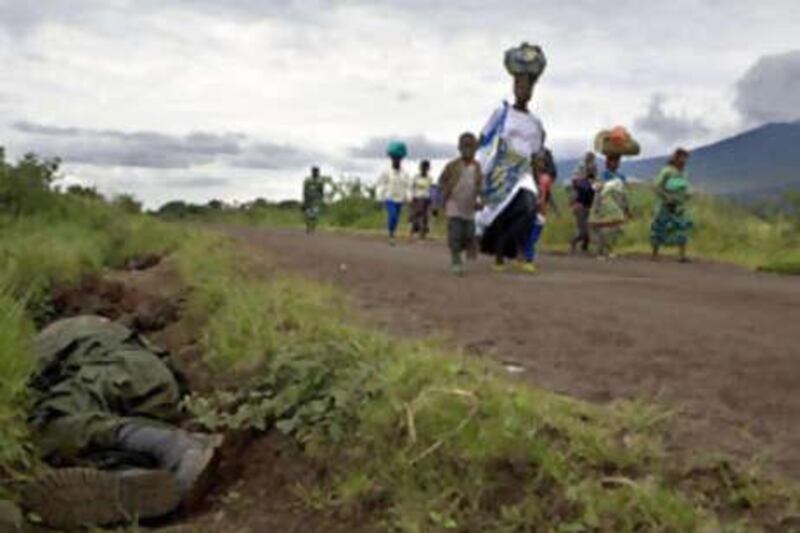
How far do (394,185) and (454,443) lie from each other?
646 inches

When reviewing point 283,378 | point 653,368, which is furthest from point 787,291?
point 283,378

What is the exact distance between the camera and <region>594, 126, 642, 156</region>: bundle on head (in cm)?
1797

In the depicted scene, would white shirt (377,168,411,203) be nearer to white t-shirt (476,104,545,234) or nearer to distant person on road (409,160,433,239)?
distant person on road (409,160,433,239)

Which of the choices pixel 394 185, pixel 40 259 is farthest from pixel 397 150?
pixel 40 259

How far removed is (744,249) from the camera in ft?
56.3

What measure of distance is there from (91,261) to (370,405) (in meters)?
7.58

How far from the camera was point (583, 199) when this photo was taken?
18359 millimetres

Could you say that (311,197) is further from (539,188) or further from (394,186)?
(539,188)

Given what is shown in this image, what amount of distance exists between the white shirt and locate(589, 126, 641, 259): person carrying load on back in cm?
435

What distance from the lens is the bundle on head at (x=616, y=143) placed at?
18.0m

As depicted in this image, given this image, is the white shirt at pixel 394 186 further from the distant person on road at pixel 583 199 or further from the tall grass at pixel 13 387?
the tall grass at pixel 13 387

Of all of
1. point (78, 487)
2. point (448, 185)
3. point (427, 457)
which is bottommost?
point (78, 487)

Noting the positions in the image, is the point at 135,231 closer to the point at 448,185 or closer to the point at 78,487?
the point at 448,185

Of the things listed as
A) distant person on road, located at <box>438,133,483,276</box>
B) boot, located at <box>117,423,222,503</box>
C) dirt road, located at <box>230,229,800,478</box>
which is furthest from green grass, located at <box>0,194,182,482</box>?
→ distant person on road, located at <box>438,133,483,276</box>
